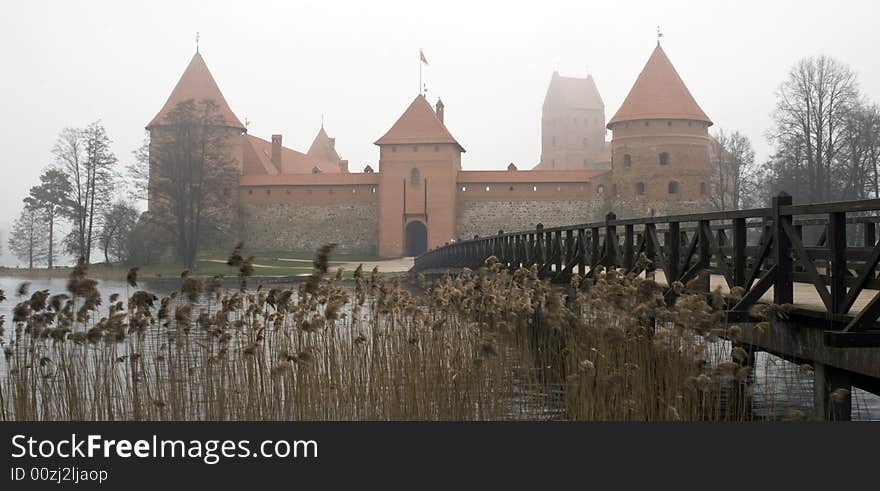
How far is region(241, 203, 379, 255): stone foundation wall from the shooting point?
40938mm

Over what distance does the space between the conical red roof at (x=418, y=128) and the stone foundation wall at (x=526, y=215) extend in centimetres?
365

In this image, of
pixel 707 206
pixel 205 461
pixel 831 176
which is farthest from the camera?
pixel 707 206

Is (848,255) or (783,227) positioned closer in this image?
(848,255)

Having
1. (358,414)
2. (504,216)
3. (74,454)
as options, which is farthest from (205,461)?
(504,216)

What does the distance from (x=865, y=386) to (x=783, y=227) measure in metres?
0.96

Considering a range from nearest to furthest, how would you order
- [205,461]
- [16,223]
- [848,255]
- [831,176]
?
[205,461]
[848,255]
[831,176]
[16,223]

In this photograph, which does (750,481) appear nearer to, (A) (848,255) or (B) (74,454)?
(A) (848,255)

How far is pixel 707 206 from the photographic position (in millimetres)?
39875

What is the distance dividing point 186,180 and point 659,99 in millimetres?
21269

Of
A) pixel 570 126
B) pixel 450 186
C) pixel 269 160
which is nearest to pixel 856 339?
pixel 450 186

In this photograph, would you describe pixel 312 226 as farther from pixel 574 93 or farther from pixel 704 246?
pixel 574 93

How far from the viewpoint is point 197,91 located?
42.1 m

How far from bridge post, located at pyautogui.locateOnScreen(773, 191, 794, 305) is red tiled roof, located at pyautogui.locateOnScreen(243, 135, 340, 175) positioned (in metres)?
39.8

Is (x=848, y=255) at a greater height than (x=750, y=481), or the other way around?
(x=848, y=255)
